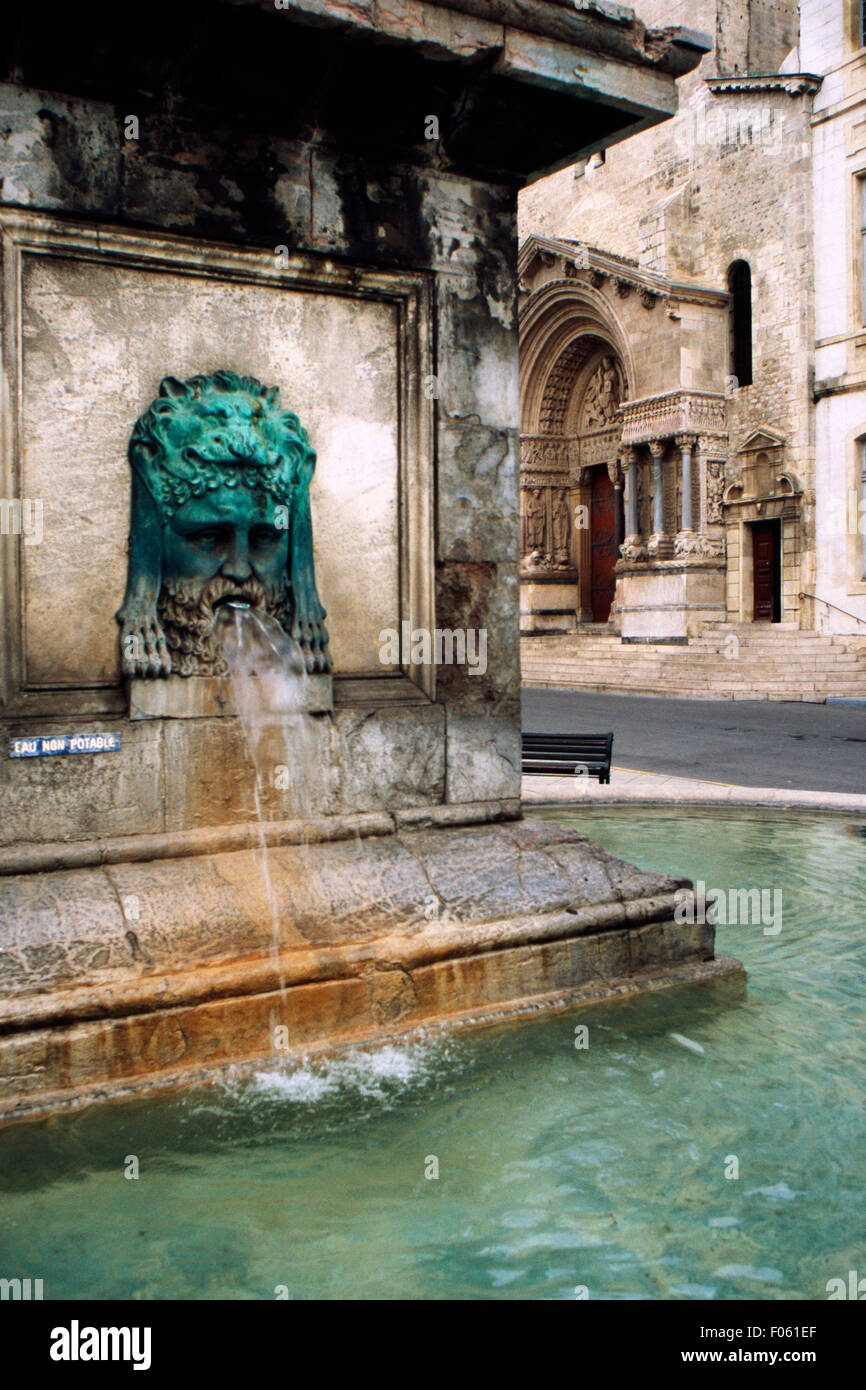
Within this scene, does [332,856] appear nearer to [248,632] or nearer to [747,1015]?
[248,632]

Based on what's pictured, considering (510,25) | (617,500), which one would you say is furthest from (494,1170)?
(617,500)

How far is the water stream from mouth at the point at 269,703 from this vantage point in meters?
3.90

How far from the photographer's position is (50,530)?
3.69 m

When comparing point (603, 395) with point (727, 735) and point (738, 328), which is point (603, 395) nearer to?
point (738, 328)

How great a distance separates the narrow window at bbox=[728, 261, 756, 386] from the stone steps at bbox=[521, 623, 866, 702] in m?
5.85

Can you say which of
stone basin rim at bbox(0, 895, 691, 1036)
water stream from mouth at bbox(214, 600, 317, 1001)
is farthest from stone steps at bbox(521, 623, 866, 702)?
water stream from mouth at bbox(214, 600, 317, 1001)

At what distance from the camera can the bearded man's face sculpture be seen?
3.73 meters

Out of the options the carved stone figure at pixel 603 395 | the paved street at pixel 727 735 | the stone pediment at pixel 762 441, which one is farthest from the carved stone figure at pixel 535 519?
the paved street at pixel 727 735

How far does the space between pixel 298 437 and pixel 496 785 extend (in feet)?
4.93

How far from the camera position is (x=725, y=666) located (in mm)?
21000

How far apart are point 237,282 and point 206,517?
2.83ft

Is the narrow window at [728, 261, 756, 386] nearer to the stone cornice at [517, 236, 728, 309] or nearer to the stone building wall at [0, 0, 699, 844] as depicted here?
the stone cornice at [517, 236, 728, 309]
